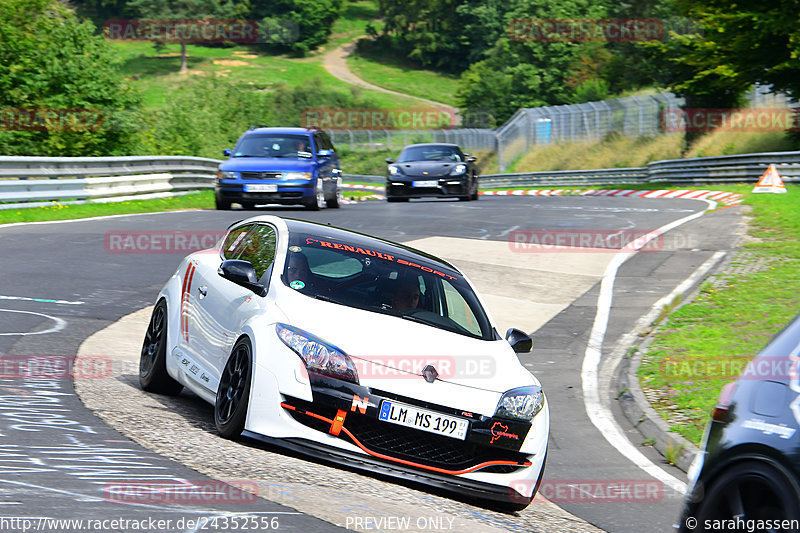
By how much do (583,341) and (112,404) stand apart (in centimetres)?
642

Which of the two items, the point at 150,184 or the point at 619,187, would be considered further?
the point at 619,187

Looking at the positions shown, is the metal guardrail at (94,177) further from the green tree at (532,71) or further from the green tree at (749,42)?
the green tree at (532,71)

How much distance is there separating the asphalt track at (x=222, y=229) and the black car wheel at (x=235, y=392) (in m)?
0.61

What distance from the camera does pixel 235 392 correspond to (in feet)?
21.4

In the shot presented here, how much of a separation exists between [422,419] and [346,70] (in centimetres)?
14001

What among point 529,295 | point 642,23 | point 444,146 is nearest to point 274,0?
point 642,23

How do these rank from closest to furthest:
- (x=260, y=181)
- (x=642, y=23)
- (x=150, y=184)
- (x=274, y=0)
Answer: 1. (x=260, y=181)
2. (x=150, y=184)
3. (x=642, y=23)
4. (x=274, y=0)

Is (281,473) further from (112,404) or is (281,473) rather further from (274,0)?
(274,0)

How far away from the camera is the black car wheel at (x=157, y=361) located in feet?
26.4

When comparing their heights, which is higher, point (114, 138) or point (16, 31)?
point (16, 31)

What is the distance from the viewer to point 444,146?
29.5m

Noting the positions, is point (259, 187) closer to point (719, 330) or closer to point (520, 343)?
point (719, 330)

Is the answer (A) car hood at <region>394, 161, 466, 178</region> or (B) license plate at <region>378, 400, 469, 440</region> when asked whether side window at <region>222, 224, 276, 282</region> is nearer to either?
(B) license plate at <region>378, 400, 469, 440</region>

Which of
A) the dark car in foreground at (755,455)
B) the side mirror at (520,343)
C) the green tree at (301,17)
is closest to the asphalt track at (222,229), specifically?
the side mirror at (520,343)
